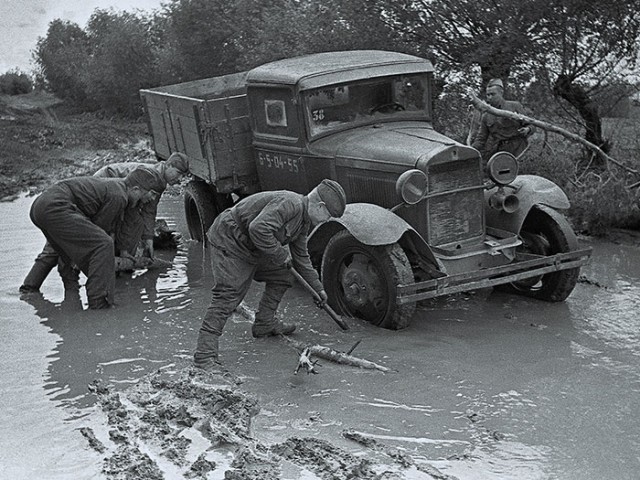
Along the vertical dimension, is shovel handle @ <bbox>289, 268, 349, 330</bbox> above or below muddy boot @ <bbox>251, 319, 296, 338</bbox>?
above

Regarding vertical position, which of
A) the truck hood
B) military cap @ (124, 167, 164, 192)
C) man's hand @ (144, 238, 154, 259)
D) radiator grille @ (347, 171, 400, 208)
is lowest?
man's hand @ (144, 238, 154, 259)

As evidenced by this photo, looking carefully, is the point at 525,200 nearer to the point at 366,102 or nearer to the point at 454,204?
the point at 454,204

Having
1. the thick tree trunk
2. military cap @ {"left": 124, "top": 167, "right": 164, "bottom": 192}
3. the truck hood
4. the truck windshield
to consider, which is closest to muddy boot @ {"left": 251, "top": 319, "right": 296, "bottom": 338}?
the truck hood

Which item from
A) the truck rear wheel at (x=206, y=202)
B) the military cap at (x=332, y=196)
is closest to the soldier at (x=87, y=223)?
the truck rear wheel at (x=206, y=202)

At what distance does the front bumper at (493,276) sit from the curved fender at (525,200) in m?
0.34

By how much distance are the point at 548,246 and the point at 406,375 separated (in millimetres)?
2534

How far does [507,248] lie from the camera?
770 cm

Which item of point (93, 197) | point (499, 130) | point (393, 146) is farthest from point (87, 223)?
point (499, 130)

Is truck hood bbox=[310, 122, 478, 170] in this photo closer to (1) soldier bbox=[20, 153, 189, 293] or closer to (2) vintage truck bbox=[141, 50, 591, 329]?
(2) vintage truck bbox=[141, 50, 591, 329]

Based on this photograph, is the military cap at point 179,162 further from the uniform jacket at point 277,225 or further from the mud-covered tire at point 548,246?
the mud-covered tire at point 548,246

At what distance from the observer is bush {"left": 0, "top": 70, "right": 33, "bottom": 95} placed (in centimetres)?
3406

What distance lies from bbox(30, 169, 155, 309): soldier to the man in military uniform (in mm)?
4436

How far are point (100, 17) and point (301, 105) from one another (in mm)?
27478

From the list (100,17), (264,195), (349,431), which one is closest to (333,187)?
(264,195)
